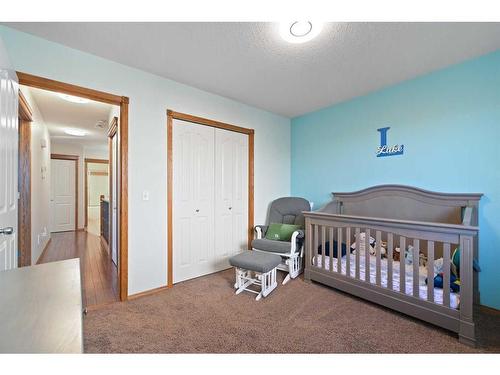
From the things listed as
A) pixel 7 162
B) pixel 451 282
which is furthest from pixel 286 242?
pixel 7 162

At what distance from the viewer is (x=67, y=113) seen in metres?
3.46

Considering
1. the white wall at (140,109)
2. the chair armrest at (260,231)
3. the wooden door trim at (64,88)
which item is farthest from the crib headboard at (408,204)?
the wooden door trim at (64,88)

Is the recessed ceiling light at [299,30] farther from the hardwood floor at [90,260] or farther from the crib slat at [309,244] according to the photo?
the hardwood floor at [90,260]

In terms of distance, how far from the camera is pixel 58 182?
5.64 m

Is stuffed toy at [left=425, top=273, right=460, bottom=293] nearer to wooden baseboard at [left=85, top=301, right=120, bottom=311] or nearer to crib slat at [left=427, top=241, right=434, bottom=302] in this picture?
crib slat at [left=427, top=241, right=434, bottom=302]

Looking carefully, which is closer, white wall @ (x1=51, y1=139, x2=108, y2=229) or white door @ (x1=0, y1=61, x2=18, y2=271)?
white door @ (x1=0, y1=61, x2=18, y2=271)

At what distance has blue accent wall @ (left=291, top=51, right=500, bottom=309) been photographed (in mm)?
1976

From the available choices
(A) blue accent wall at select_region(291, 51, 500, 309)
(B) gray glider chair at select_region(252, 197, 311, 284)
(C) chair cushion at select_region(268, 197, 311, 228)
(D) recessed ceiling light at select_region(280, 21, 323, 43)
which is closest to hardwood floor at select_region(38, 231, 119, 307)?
(B) gray glider chair at select_region(252, 197, 311, 284)

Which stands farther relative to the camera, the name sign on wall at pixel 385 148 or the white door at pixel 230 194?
the white door at pixel 230 194

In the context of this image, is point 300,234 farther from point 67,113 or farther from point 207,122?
point 67,113

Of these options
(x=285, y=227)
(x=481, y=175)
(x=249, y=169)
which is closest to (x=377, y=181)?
(x=481, y=175)

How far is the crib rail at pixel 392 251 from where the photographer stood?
1559mm

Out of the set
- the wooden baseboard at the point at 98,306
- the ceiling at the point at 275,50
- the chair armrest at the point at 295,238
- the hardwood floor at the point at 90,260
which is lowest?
the hardwood floor at the point at 90,260

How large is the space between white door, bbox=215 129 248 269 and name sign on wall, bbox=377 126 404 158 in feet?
5.55
